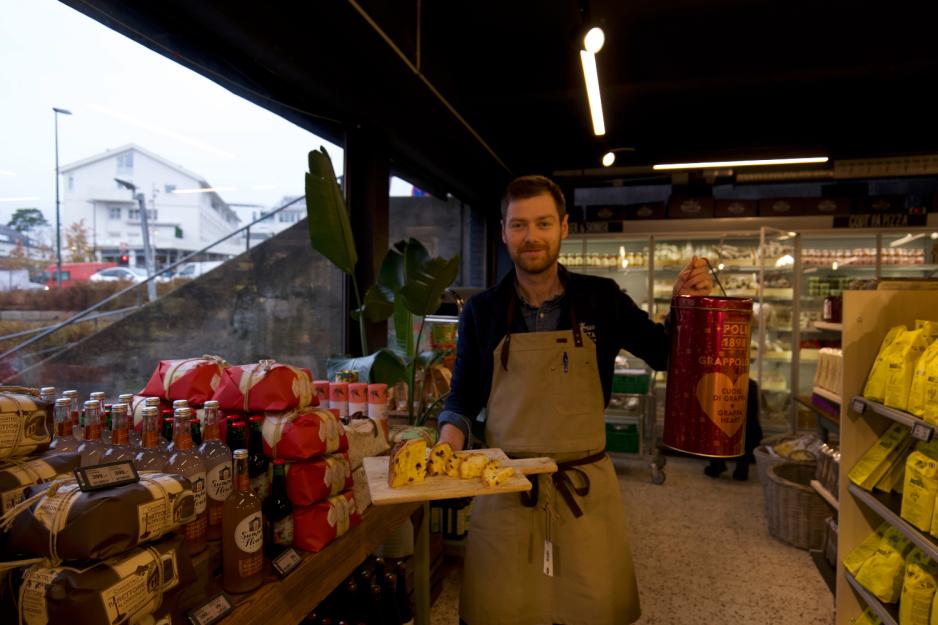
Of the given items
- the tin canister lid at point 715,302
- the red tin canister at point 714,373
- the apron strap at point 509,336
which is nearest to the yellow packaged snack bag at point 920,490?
the red tin canister at point 714,373

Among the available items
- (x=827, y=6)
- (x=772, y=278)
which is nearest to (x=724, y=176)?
(x=772, y=278)

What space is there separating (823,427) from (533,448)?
11.5 ft

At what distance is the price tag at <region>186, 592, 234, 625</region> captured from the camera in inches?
44.7

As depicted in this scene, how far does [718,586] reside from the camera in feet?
9.87

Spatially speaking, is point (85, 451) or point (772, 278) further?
point (772, 278)

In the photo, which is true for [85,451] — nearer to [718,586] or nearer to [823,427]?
[718,586]

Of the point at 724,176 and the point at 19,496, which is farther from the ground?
the point at 724,176

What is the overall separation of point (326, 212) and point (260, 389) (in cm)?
129

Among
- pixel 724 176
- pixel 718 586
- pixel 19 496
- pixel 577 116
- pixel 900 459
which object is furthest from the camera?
pixel 724 176

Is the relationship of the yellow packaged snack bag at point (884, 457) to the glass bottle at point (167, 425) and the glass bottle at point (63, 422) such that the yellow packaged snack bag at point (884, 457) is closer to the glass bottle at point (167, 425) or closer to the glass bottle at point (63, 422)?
the glass bottle at point (167, 425)

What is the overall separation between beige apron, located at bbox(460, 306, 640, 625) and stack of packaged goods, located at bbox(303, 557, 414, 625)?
18.8 inches

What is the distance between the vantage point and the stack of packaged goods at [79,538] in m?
0.84

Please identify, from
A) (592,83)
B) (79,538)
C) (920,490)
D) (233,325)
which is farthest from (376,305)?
(920,490)

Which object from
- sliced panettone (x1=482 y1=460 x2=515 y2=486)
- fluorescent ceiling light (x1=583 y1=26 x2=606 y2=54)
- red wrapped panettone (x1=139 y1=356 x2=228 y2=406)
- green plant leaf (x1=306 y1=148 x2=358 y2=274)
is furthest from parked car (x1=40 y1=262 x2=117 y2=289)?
fluorescent ceiling light (x1=583 y1=26 x2=606 y2=54)
